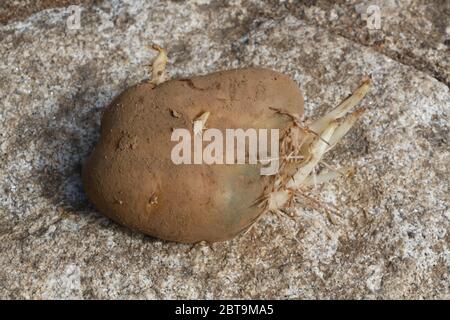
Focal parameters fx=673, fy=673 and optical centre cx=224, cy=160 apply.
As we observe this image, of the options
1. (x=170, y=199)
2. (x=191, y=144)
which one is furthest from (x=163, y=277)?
(x=191, y=144)

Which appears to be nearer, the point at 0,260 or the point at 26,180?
the point at 0,260

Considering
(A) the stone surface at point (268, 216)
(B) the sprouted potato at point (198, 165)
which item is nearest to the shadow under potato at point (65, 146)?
(A) the stone surface at point (268, 216)

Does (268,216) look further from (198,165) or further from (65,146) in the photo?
(65,146)

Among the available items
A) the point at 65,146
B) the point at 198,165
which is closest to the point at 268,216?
the point at 198,165

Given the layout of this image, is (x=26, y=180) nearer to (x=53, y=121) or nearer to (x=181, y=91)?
(x=53, y=121)

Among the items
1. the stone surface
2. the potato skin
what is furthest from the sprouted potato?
the stone surface
